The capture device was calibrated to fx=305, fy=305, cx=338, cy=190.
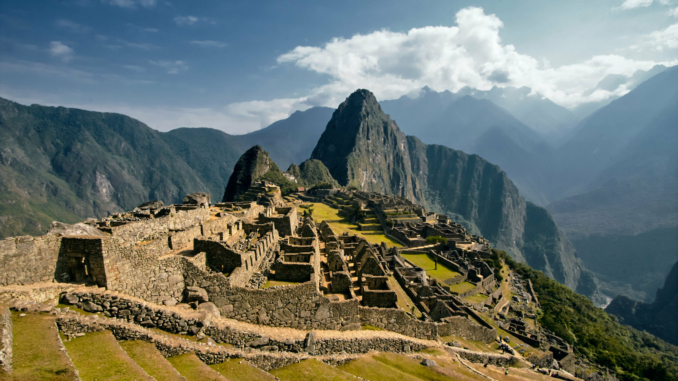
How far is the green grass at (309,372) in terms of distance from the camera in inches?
514

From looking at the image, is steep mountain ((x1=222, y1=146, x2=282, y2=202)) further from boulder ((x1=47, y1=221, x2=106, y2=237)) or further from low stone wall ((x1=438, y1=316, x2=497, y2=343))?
boulder ((x1=47, y1=221, x2=106, y2=237))

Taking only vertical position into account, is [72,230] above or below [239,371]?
above

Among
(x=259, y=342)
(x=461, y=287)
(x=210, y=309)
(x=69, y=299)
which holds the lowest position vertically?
(x=461, y=287)

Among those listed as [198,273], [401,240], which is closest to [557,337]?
[401,240]

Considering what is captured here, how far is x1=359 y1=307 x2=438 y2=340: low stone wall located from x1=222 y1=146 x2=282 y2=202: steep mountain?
5003 inches

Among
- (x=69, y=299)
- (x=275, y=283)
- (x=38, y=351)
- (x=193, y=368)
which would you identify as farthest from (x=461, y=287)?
(x=38, y=351)

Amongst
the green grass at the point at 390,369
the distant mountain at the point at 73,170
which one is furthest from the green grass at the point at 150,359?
the distant mountain at the point at 73,170

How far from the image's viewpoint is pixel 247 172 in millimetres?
148250

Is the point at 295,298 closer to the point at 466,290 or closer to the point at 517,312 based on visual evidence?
the point at 466,290

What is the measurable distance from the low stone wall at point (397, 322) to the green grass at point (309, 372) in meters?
5.03

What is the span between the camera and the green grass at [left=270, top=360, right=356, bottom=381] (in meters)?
13.1

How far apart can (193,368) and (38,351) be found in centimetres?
438

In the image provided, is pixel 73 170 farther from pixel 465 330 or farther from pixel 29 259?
pixel 465 330

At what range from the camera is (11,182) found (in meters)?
110
